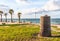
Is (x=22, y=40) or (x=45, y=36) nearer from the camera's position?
(x=22, y=40)

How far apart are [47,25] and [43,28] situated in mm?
895

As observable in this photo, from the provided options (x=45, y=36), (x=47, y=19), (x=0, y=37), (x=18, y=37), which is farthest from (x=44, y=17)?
(x=0, y=37)

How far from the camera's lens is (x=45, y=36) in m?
34.2

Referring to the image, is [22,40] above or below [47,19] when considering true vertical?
below

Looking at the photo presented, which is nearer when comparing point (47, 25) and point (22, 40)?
point (22, 40)

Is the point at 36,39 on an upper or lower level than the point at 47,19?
lower

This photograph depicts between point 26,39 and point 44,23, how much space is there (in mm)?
4736

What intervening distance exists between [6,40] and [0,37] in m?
2.14

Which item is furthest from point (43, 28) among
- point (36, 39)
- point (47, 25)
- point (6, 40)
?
point (6, 40)

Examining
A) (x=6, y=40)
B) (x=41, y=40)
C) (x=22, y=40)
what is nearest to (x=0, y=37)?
(x=6, y=40)

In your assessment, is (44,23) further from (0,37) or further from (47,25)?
(0,37)

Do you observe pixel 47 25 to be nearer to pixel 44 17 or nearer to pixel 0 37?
pixel 44 17

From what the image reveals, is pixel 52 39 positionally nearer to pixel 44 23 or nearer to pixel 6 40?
pixel 44 23

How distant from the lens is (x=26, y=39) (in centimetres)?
3138
